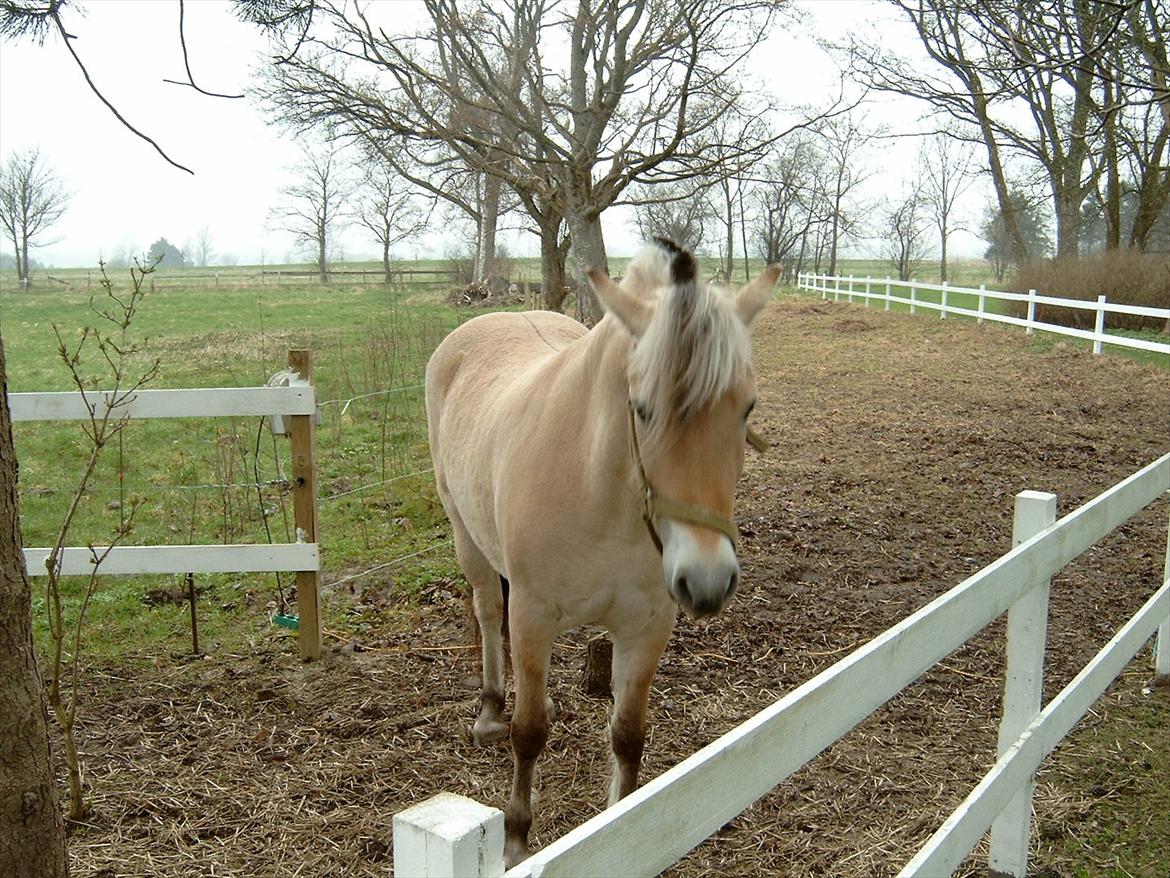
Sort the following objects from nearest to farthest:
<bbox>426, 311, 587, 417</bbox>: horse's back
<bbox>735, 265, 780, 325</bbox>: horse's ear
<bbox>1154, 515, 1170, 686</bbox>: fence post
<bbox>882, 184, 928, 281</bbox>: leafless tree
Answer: <bbox>735, 265, 780, 325</bbox>: horse's ear → <bbox>426, 311, 587, 417</bbox>: horse's back → <bbox>1154, 515, 1170, 686</bbox>: fence post → <bbox>882, 184, 928, 281</bbox>: leafless tree

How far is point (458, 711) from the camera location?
390 cm

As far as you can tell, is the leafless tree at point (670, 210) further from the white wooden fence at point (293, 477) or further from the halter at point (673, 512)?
the white wooden fence at point (293, 477)

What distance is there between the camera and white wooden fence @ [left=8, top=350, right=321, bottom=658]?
4301mm

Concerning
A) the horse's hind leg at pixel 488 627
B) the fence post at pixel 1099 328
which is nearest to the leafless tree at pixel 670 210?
the horse's hind leg at pixel 488 627

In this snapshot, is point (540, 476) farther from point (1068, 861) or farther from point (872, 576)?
point (872, 576)

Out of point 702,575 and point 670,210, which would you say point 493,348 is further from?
point 670,210

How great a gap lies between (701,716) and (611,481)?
178 cm

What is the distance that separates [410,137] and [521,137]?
1184 millimetres

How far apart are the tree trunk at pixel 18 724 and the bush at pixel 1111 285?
19.1 meters

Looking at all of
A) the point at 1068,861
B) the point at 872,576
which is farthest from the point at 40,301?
the point at 1068,861

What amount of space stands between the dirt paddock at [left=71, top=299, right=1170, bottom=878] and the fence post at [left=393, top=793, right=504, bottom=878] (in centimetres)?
223

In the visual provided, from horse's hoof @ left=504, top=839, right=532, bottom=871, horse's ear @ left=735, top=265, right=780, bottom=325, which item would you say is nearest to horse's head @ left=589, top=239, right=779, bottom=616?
horse's ear @ left=735, top=265, right=780, bottom=325

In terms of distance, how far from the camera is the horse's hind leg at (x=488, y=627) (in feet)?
12.2

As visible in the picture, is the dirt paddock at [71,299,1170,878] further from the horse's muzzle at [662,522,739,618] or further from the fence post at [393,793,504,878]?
the fence post at [393,793,504,878]
